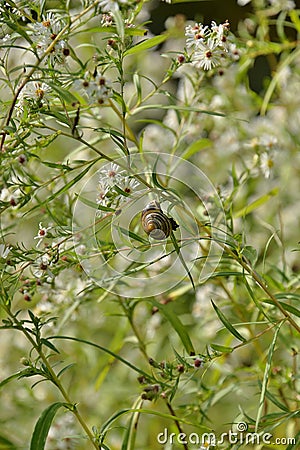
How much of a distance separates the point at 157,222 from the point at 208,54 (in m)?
0.16

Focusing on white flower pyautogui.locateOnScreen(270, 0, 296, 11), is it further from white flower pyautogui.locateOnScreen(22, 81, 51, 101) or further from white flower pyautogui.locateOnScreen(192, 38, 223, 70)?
white flower pyautogui.locateOnScreen(22, 81, 51, 101)

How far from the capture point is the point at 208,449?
0.62 meters

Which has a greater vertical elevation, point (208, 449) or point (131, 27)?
point (131, 27)

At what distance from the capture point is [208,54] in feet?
2.02

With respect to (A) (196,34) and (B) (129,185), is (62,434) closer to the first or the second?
(B) (129,185)

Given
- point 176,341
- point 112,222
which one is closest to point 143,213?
point 112,222

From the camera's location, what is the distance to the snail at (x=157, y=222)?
1.86ft

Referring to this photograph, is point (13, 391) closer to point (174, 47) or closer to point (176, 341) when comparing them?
point (176, 341)

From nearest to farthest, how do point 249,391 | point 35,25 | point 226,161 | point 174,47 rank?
point 35,25 < point 249,391 < point 226,161 < point 174,47

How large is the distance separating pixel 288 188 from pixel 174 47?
0.37 meters

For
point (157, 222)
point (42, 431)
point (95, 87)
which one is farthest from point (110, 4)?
point (42, 431)

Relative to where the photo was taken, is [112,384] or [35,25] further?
[112,384]

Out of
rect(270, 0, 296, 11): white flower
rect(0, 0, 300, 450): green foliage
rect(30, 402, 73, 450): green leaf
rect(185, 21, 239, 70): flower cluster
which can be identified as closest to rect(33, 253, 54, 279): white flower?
rect(0, 0, 300, 450): green foliage

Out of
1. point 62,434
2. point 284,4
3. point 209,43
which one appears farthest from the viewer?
point 284,4
